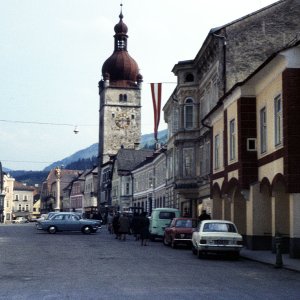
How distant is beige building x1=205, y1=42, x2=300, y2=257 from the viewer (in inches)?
909

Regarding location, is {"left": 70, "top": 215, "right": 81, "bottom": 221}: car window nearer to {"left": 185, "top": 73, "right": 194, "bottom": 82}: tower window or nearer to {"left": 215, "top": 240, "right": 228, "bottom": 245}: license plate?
{"left": 185, "top": 73, "right": 194, "bottom": 82}: tower window

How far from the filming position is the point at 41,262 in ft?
65.6

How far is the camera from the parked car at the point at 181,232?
29078 millimetres

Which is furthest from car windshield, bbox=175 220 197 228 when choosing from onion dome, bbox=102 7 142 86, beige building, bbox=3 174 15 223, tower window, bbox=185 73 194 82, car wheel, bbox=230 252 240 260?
beige building, bbox=3 174 15 223

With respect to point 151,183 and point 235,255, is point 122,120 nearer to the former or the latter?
point 151,183

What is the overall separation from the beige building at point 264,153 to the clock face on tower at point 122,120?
81.1 meters

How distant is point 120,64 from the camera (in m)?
115

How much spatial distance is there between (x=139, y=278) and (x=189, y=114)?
32.8 m

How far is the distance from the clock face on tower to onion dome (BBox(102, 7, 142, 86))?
19.6 feet

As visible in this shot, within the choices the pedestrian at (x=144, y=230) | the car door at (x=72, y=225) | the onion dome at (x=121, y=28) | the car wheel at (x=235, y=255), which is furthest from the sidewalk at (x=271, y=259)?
the onion dome at (x=121, y=28)

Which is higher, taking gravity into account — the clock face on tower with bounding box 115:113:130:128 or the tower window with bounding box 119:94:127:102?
the tower window with bounding box 119:94:127:102

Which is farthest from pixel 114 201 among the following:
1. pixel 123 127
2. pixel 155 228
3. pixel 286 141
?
pixel 286 141

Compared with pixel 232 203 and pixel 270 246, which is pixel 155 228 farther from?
pixel 270 246

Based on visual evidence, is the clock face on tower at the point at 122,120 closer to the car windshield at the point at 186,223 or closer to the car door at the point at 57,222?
the car door at the point at 57,222
